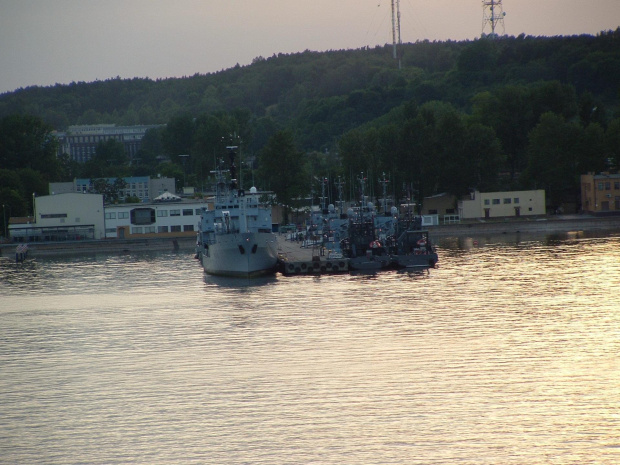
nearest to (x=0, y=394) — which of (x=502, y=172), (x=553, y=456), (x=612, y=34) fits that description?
(x=553, y=456)

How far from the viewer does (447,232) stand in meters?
94.4

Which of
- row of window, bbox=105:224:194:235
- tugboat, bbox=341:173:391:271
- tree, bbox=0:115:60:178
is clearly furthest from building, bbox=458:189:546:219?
tree, bbox=0:115:60:178

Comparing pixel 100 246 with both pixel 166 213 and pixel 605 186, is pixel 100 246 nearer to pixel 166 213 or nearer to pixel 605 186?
pixel 166 213

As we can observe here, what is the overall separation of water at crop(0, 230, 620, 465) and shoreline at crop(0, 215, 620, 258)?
42.8 m

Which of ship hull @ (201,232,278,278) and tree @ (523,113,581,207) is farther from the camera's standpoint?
tree @ (523,113,581,207)

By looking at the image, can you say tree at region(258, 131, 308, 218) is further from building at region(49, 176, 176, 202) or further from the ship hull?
the ship hull

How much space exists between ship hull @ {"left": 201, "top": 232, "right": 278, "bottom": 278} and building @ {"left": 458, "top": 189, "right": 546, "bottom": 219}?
151 ft

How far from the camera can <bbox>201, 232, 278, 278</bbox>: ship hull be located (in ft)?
182

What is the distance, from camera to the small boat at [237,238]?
55781 mm

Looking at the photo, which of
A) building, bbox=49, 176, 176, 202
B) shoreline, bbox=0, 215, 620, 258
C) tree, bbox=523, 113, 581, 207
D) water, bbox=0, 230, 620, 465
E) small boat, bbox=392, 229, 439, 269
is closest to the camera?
water, bbox=0, 230, 620, 465

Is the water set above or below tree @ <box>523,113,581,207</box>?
below

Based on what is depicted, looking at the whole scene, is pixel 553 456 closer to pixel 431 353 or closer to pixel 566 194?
pixel 431 353

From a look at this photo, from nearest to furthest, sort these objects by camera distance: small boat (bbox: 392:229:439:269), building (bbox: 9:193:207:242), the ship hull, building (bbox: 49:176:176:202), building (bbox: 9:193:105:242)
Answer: the ship hull, small boat (bbox: 392:229:439:269), building (bbox: 9:193:105:242), building (bbox: 9:193:207:242), building (bbox: 49:176:176:202)

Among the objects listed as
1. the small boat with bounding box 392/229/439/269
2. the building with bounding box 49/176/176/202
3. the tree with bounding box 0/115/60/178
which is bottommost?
the small boat with bounding box 392/229/439/269
